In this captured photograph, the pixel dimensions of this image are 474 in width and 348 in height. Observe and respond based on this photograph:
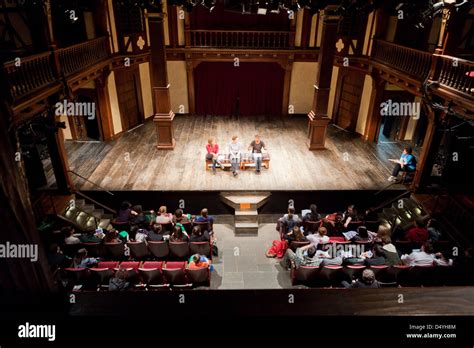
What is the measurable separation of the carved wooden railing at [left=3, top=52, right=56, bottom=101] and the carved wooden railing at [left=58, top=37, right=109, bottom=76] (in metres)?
0.58

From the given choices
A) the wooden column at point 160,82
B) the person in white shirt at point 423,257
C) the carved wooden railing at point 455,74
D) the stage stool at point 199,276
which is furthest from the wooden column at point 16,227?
the wooden column at point 160,82

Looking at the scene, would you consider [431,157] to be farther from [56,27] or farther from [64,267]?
[56,27]

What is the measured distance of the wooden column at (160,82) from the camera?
997 centimetres

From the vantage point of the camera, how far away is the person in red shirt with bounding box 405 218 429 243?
7.43 meters

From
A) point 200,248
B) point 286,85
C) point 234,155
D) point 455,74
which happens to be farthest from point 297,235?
point 286,85

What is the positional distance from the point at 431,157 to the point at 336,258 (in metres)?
4.41

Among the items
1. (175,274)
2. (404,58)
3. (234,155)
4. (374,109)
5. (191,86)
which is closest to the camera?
(175,274)

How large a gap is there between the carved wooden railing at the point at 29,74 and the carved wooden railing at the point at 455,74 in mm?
9080

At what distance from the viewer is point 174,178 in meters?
9.69

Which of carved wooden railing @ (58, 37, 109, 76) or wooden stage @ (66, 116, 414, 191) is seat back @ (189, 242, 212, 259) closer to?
wooden stage @ (66, 116, 414, 191)

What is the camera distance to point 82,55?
32.3 feet

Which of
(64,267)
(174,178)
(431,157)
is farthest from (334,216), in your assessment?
(64,267)

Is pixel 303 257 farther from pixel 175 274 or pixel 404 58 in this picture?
pixel 404 58

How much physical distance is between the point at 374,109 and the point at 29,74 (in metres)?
10.2
